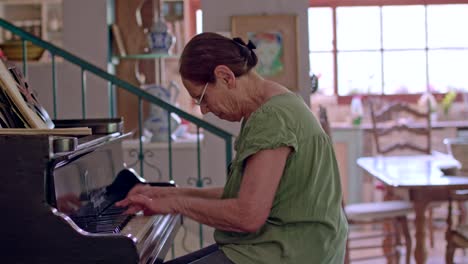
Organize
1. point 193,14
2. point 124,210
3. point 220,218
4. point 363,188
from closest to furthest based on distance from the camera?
point 220,218 < point 124,210 < point 363,188 < point 193,14

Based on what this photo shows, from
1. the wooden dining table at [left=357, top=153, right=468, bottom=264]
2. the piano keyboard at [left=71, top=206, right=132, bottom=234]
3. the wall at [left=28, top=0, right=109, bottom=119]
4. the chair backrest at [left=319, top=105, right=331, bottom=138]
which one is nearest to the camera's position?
the piano keyboard at [left=71, top=206, right=132, bottom=234]

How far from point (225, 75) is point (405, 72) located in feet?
19.7

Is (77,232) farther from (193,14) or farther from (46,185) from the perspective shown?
(193,14)

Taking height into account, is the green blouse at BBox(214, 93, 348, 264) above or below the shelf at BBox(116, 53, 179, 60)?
below

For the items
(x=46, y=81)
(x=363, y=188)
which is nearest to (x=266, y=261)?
(x=46, y=81)

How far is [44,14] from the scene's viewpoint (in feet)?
24.3

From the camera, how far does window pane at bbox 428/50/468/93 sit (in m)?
7.82

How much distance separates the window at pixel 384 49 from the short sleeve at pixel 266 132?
5.75 m

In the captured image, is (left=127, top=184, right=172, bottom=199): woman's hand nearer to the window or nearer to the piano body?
the piano body

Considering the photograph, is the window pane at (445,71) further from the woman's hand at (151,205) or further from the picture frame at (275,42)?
the woman's hand at (151,205)

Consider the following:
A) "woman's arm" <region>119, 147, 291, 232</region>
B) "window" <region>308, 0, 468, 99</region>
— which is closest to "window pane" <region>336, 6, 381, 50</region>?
"window" <region>308, 0, 468, 99</region>

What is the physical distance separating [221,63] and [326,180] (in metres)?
0.44

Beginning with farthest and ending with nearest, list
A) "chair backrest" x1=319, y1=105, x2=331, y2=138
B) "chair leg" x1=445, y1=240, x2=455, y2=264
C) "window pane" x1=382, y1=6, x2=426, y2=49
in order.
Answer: "window pane" x1=382, y1=6, x2=426, y2=49
"chair backrest" x1=319, y1=105, x2=331, y2=138
"chair leg" x1=445, y1=240, x2=455, y2=264

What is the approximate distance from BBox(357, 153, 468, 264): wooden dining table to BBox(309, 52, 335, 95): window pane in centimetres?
292
